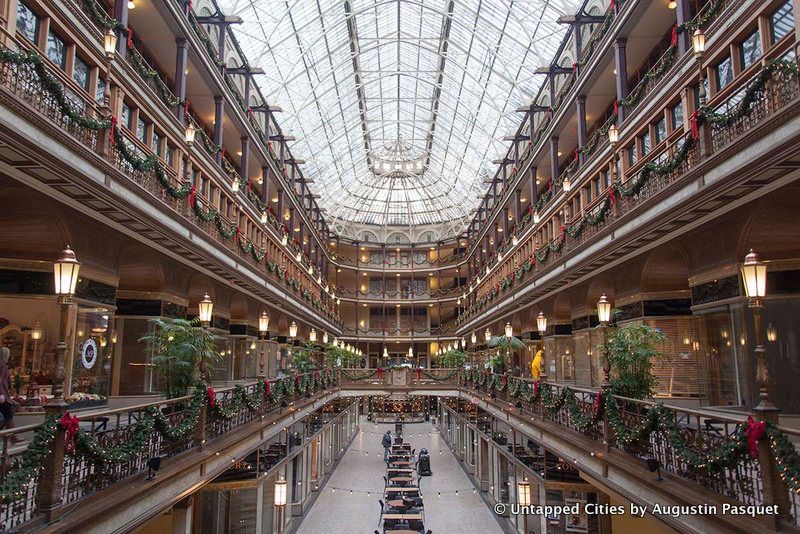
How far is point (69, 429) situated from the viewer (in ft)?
23.2

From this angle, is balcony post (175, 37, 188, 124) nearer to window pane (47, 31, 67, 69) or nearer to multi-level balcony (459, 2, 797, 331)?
window pane (47, 31, 67, 69)

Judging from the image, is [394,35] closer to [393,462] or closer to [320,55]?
[320,55]

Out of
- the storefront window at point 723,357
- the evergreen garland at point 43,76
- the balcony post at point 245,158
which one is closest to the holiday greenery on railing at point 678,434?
the storefront window at point 723,357

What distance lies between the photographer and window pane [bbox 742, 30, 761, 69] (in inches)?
480

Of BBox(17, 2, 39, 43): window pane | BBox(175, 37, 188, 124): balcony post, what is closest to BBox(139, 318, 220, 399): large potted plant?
BBox(17, 2, 39, 43): window pane

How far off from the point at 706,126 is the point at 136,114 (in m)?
14.7

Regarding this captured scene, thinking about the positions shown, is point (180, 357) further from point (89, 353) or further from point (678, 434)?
point (678, 434)

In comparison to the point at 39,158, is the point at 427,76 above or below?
above

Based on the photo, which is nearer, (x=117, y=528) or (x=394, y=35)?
(x=117, y=528)

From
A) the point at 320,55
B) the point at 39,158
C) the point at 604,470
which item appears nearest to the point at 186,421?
the point at 39,158

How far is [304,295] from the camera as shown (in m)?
40.7

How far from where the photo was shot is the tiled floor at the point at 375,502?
80.6ft

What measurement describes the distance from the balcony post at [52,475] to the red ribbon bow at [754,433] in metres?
8.39

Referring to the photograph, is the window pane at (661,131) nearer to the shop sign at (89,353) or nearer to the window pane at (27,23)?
the window pane at (27,23)
